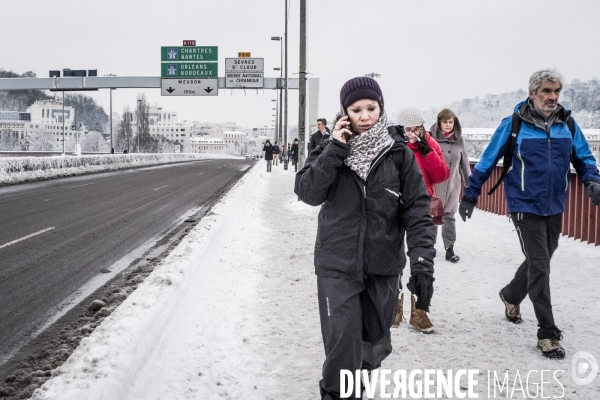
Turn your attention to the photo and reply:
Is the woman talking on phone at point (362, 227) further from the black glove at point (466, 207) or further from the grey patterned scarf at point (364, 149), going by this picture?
the black glove at point (466, 207)

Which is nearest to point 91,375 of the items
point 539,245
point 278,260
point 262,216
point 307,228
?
point 539,245

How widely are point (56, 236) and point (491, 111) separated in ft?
281

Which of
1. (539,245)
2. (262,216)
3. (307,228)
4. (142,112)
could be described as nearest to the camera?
(539,245)

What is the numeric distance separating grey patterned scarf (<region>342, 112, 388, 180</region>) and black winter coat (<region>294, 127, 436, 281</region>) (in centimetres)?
4

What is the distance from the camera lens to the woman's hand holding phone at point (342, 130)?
2.68m

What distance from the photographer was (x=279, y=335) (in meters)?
4.34

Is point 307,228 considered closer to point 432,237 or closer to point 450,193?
point 450,193

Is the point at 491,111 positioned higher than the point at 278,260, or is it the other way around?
the point at 491,111

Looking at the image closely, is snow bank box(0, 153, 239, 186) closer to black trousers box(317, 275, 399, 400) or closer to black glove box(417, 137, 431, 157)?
black glove box(417, 137, 431, 157)

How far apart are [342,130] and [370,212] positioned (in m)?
0.45

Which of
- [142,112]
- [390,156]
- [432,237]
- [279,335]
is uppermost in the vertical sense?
[142,112]

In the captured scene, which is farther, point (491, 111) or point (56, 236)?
point (491, 111)

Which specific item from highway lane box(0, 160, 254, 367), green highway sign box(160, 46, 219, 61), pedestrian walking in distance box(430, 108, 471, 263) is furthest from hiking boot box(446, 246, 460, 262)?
green highway sign box(160, 46, 219, 61)

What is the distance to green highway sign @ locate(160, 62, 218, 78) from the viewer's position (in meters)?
32.1
